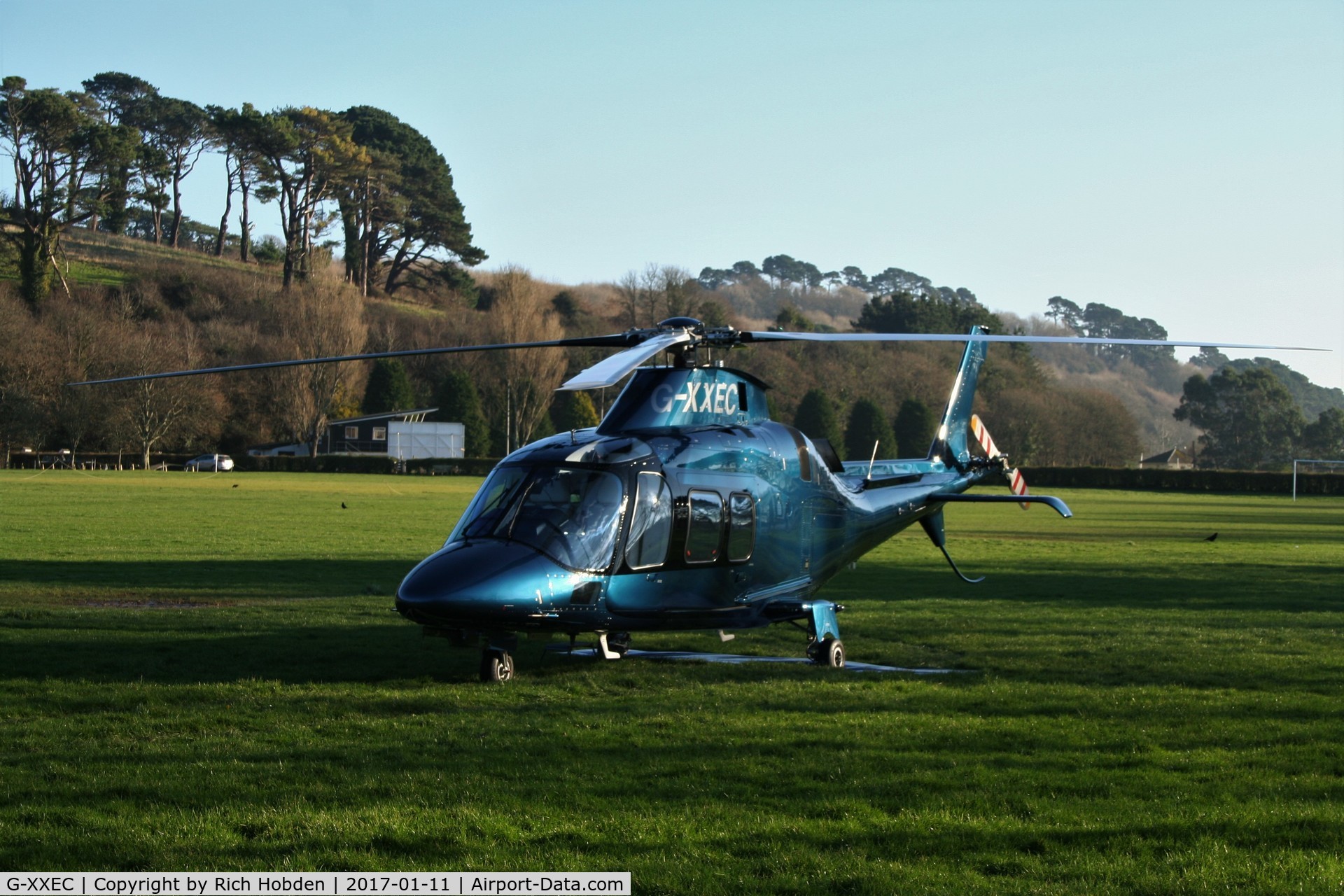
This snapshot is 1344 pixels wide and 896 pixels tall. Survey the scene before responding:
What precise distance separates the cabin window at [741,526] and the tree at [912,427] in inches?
3843

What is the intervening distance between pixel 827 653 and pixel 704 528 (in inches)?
73.3

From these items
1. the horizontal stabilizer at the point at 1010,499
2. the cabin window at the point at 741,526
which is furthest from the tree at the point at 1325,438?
the cabin window at the point at 741,526

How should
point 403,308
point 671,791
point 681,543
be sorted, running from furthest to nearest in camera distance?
point 403,308 < point 681,543 < point 671,791

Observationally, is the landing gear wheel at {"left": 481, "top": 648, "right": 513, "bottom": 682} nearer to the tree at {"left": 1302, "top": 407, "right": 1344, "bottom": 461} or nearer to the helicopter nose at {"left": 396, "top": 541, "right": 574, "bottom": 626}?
the helicopter nose at {"left": 396, "top": 541, "right": 574, "bottom": 626}

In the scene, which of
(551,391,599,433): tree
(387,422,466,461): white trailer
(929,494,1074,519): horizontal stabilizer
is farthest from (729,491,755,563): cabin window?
(387,422,466,461): white trailer

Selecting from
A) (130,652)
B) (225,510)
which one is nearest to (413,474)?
(225,510)

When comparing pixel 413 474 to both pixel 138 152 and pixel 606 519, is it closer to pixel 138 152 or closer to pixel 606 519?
pixel 138 152

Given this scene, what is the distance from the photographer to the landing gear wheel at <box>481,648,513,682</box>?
11.6 meters

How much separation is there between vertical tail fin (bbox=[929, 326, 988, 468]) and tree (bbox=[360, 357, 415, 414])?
84241 mm

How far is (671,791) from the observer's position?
25.0ft

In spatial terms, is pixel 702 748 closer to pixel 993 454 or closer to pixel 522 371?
pixel 993 454

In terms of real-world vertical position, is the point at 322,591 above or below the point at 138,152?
below

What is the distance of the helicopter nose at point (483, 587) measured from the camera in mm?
10594

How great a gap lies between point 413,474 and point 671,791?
7618 cm
